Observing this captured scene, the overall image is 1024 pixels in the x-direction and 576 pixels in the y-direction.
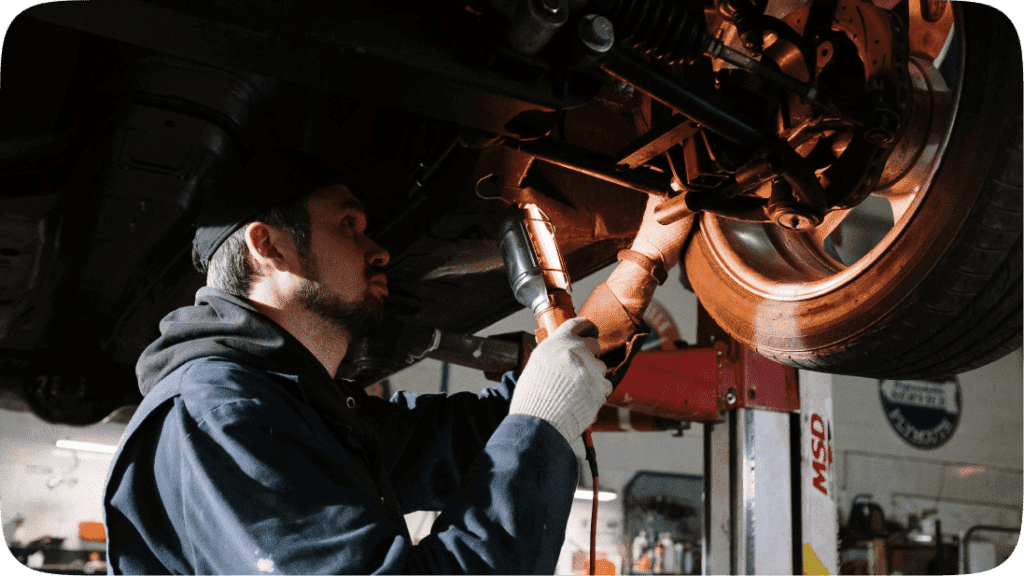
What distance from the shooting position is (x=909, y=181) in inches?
35.5

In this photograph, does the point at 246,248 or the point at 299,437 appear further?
the point at 246,248

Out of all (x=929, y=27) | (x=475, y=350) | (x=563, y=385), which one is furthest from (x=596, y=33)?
(x=475, y=350)

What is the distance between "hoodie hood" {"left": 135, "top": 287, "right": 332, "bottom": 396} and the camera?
2.80 feet

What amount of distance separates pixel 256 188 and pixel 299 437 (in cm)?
45

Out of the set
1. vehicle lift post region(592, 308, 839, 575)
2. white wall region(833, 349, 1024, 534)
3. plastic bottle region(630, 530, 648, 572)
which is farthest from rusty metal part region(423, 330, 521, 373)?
white wall region(833, 349, 1024, 534)

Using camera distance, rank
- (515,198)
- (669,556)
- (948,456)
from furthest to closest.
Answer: (948,456) < (669,556) < (515,198)

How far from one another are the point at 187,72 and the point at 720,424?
A: 1336 mm

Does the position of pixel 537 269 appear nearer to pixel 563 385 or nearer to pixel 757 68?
pixel 563 385

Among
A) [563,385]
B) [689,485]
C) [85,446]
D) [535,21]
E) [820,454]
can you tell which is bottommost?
[689,485]

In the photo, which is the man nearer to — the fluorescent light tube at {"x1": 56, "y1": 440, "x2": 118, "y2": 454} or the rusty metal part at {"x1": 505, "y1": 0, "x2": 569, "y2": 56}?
the rusty metal part at {"x1": 505, "y1": 0, "x2": 569, "y2": 56}

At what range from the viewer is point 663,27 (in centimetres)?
76

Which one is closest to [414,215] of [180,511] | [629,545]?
[180,511]

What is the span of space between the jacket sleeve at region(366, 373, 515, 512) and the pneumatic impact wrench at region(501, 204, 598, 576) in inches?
6.3

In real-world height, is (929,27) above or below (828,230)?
above
